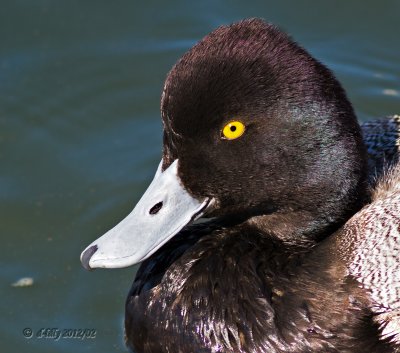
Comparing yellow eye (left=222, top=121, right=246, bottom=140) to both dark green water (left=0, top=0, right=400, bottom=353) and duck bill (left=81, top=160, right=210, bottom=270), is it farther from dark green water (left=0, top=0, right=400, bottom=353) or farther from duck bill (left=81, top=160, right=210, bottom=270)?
dark green water (left=0, top=0, right=400, bottom=353)

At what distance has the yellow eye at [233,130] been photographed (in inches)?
177

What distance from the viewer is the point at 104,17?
784cm

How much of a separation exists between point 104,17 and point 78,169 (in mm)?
1746

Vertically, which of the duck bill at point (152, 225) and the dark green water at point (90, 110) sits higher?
the dark green water at point (90, 110)

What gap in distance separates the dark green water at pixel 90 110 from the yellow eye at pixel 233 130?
1.59m

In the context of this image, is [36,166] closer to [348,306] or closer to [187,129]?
[187,129]

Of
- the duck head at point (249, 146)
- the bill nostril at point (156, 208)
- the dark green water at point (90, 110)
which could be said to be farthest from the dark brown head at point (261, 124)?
the dark green water at point (90, 110)

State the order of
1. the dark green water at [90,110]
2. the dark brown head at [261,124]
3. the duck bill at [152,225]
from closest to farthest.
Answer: the dark brown head at [261,124]
the duck bill at [152,225]
the dark green water at [90,110]

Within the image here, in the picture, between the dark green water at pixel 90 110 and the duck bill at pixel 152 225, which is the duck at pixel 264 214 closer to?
the duck bill at pixel 152 225

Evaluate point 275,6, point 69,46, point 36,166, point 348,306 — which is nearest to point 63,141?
point 36,166

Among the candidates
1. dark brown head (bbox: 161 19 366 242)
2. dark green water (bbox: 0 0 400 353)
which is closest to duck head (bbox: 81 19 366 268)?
dark brown head (bbox: 161 19 366 242)

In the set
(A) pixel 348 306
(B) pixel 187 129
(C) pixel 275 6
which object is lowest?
(A) pixel 348 306

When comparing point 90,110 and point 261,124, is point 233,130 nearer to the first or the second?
point 261,124

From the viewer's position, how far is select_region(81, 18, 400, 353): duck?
4.44 meters
